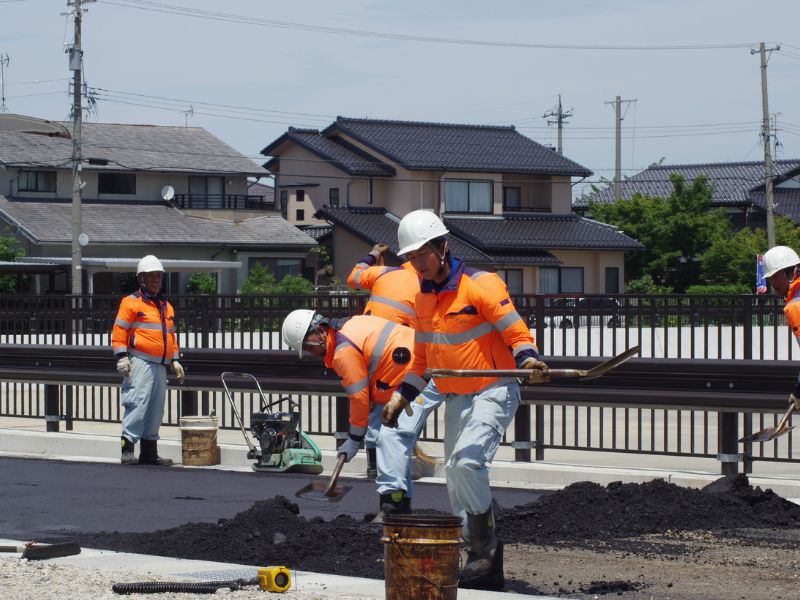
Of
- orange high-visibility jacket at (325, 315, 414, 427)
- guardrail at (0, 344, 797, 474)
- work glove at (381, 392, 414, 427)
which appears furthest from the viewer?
guardrail at (0, 344, 797, 474)

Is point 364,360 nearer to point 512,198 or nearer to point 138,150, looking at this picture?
point 138,150

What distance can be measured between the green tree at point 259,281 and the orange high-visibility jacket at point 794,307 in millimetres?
40473

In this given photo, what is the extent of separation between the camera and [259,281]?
51562 millimetres

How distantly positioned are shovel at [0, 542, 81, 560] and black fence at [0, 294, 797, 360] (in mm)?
5727

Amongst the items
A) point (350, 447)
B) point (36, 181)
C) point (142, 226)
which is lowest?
point (350, 447)

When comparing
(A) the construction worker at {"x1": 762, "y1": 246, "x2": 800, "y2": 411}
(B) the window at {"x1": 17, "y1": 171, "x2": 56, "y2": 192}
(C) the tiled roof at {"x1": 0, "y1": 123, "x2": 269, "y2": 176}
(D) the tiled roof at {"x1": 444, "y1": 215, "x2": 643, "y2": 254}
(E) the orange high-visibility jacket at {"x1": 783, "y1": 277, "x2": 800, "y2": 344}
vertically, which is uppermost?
(C) the tiled roof at {"x1": 0, "y1": 123, "x2": 269, "y2": 176}

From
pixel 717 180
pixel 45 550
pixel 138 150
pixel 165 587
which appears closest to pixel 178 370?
pixel 45 550

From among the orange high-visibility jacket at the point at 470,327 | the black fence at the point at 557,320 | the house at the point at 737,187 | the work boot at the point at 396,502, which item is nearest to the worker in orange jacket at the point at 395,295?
the black fence at the point at 557,320

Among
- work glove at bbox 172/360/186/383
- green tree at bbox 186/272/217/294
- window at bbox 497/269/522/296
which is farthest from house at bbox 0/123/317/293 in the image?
work glove at bbox 172/360/186/383

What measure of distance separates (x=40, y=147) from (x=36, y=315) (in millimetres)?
38651

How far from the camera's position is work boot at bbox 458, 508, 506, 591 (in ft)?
23.2

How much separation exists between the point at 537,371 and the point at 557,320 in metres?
6.58

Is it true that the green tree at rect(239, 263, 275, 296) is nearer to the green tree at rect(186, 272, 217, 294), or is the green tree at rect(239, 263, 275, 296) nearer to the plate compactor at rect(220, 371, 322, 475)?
the green tree at rect(186, 272, 217, 294)

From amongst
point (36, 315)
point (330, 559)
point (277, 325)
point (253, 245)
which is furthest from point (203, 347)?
point (253, 245)
